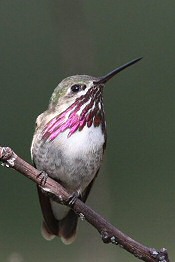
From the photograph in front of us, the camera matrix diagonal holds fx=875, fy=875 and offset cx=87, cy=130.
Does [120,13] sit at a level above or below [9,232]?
above

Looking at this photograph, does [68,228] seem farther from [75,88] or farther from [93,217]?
[93,217]

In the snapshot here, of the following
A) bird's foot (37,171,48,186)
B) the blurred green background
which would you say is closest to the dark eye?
bird's foot (37,171,48,186)

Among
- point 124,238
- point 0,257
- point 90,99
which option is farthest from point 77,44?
point 0,257

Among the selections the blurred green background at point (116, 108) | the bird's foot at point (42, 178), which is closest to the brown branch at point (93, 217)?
the bird's foot at point (42, 178)

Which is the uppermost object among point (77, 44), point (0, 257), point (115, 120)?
point (77, 44)

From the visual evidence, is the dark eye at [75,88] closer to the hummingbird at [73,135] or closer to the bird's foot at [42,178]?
the hummingbird at [73,135]

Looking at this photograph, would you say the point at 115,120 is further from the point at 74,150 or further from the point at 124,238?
the point at 124,238

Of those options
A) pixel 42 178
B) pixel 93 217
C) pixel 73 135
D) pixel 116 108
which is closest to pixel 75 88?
pixel 73 135
